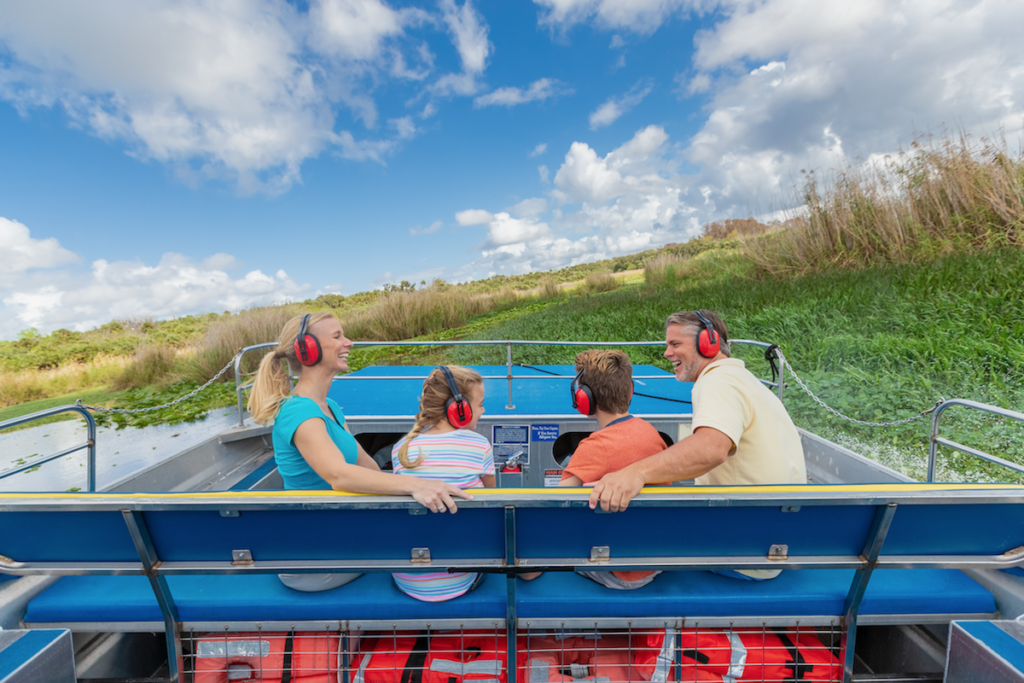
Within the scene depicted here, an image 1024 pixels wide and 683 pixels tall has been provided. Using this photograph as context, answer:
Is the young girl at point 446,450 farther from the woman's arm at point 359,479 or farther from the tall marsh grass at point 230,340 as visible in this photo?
the tall marsh grass at point 230,340

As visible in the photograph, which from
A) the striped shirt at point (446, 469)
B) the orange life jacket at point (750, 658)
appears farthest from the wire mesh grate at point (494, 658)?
the striped shirt at point (446, 469)

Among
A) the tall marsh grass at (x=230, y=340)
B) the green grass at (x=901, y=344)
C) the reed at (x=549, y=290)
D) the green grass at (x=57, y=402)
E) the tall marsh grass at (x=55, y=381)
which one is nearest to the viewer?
the green grass at (x=901, y=344)

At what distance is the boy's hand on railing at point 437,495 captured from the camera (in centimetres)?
141

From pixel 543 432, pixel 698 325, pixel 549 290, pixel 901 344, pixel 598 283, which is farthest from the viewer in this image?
pixel 549 290

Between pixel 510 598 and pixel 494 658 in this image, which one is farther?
pixel 494 658

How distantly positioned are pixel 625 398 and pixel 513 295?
684 inches

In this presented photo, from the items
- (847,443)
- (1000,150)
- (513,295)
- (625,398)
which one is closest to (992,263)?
(1000,150)

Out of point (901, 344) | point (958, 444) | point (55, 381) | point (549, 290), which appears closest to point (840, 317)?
point (901, 344)

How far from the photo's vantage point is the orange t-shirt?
1802mm

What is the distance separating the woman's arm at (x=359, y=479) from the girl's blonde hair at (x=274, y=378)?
1.03ft

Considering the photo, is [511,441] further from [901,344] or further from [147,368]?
[147,368]

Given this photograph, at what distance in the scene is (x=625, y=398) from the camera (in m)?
1.94

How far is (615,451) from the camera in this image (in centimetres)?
181

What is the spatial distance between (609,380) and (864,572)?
1.07m
